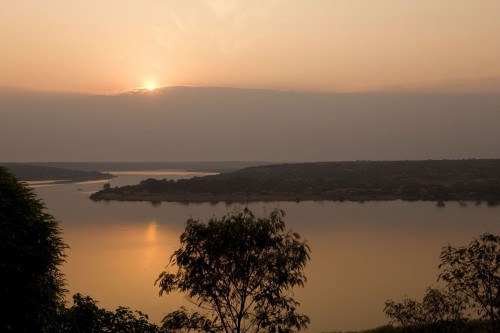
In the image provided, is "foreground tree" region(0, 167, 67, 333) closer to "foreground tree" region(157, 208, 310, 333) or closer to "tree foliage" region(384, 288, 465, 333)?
"foreground tree" region(157, 208, 310, 333)

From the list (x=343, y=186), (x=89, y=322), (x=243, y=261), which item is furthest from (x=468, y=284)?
(x=343, y=186)

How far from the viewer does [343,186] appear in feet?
442

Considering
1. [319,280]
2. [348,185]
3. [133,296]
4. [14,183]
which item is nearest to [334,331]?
[319,280]

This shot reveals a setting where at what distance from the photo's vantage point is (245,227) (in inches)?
695

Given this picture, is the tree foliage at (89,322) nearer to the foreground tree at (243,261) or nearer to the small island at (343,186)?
the foreground tree at (243,261)

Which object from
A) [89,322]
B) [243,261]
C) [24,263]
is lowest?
[89,322]

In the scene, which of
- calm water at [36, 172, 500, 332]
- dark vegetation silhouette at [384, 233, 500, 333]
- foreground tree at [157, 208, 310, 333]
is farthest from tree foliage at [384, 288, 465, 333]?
calm water at [36, 172, 500, 332]

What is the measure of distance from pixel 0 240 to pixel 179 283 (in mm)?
5714

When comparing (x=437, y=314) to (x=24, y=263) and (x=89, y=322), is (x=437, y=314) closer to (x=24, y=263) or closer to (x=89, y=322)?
(x=89, y=322)

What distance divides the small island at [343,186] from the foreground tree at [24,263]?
9067 cm

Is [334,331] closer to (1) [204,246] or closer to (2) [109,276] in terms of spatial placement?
(1) [204,246]

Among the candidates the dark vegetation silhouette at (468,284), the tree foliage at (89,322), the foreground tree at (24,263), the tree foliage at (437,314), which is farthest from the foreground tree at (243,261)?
the dark vegetation silhouette at (468,284)

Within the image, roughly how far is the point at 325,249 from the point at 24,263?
41987mm

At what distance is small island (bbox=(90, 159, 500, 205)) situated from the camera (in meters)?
118
